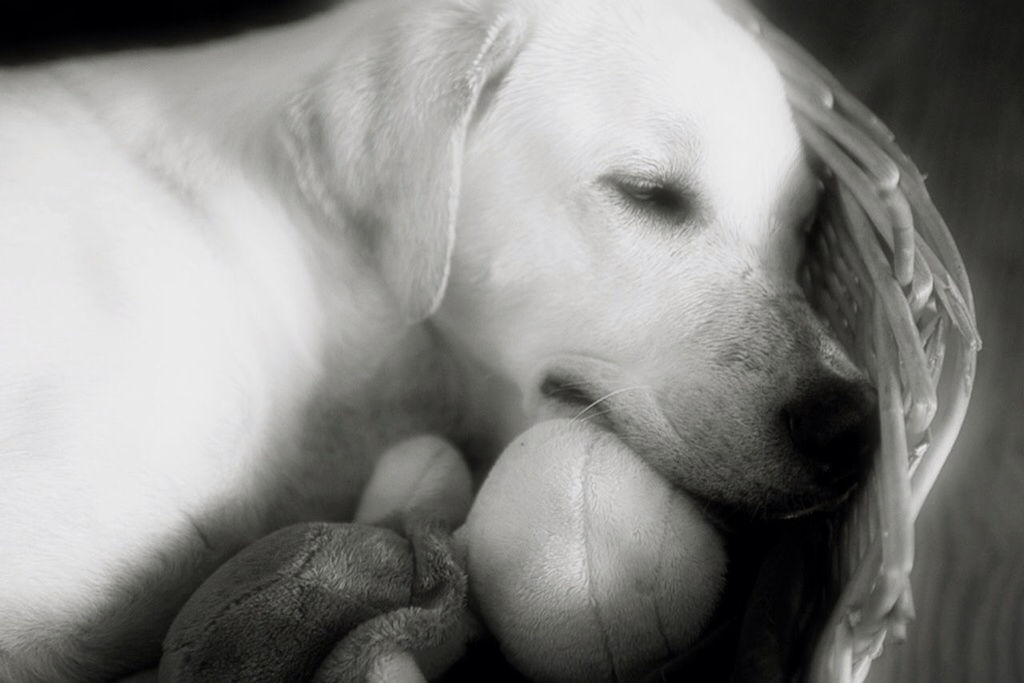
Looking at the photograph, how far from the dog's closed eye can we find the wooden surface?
0.54 m

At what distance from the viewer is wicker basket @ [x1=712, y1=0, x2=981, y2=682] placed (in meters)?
0.78

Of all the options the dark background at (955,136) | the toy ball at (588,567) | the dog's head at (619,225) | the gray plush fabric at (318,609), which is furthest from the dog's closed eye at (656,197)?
the dark background at (955,136)

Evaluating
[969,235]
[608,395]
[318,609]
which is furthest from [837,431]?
[969,235]

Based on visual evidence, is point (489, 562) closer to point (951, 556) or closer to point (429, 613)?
point (429, 613)

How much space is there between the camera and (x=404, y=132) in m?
1.05

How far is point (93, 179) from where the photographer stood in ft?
3.55

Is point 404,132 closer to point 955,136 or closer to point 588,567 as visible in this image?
point 588,567

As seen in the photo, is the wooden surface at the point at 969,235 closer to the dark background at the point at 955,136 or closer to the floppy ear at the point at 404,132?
the dark background at the point at 955,136

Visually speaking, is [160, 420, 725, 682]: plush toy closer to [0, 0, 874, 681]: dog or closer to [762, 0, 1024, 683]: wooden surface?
[0, 0, 874, 681]: dog

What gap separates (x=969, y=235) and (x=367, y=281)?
0.88m

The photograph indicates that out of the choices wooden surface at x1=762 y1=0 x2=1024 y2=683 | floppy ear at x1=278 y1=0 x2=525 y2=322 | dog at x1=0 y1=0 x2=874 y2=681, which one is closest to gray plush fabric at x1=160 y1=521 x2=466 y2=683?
dog at x1=0 y1=0 x2=874 y2=681

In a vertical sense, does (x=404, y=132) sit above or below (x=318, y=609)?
above

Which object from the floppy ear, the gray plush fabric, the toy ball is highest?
the floppy ear

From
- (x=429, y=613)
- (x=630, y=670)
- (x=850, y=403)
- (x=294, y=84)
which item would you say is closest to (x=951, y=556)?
(x=850, y=403)
